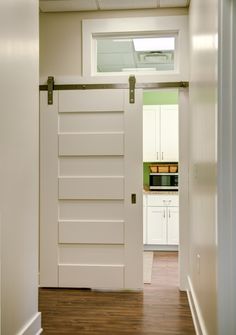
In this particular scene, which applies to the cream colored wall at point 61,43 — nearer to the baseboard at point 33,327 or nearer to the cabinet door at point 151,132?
the cabinet door at point 151,132

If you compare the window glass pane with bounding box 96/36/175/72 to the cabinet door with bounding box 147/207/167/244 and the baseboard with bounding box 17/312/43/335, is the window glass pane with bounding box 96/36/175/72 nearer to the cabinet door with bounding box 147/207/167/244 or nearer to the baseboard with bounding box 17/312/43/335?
the cabinet door with bounding box 147/207/167/244

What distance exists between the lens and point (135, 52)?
4891 millimetres

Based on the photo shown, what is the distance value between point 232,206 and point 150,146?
4312 mm

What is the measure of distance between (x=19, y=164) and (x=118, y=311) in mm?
1690

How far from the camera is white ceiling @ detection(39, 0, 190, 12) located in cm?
389

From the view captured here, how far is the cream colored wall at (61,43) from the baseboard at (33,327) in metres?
2.43

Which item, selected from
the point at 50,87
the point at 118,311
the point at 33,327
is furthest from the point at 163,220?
the point at 33,327

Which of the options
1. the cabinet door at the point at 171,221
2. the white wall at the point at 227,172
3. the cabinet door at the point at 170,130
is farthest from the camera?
the cabinet door at the point at 170,130

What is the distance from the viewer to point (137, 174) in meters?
4.05

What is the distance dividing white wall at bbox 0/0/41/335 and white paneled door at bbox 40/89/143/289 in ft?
4.03

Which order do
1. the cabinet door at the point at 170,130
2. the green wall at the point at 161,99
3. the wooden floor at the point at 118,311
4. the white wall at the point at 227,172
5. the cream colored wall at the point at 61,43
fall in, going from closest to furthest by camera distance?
the white wall at the point at 227,172
the wooden floor at the point at 118,311
the cream colored wall at the point at 61,43
the cabinet door at the point at 170,130
the green wall at the point at 161,99

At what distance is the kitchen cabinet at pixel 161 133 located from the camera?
6.16m

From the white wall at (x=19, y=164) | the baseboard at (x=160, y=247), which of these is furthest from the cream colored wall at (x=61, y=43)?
the baseboard at (x=160, y=247)

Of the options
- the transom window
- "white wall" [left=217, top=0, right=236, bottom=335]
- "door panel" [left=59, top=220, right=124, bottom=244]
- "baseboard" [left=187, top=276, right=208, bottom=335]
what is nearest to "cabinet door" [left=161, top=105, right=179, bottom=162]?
the transom window
